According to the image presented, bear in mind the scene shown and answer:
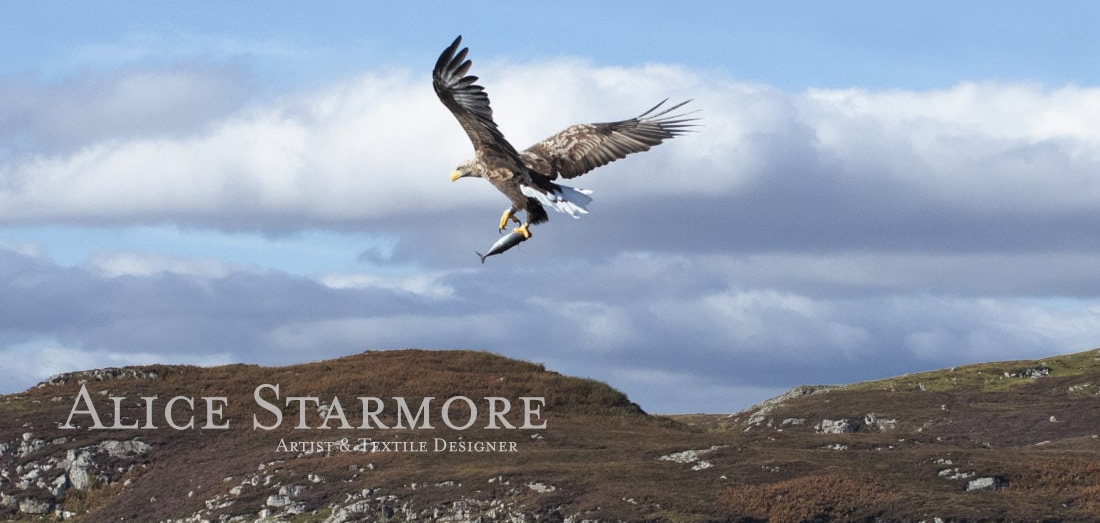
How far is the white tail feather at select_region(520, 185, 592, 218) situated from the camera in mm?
10031

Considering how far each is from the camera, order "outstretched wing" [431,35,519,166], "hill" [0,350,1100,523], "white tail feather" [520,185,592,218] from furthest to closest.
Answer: "hill" [0,350,1100,523] < "outstretched wing" [431,35,519,166] < "white tail feather" [520,185,592,218]

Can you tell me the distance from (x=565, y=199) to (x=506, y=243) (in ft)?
2.15

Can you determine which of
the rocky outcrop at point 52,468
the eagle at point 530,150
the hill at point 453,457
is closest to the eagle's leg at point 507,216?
the eagle at point 530,150

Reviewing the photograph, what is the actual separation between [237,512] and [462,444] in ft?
33.8

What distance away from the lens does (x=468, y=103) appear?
38.6 ft

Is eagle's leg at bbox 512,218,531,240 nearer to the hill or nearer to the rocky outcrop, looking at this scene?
the hill

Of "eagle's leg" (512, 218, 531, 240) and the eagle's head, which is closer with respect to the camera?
"eagle's leg" (512, 218, 531, 240)

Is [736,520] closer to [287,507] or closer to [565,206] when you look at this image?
[287,507]

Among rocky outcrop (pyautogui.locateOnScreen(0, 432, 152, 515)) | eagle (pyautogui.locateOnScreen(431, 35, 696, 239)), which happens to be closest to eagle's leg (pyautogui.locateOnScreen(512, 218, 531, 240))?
eagle (pyautogui.locateOnScreen(431, 35, 696, 239))

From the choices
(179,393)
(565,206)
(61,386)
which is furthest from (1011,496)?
(61,386)

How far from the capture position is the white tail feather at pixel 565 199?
1003 centimetres

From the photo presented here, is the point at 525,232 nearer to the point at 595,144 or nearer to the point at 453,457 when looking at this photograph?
the point at 595,144

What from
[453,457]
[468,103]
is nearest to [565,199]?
[468,103]

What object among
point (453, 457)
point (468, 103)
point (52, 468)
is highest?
point (468, 103)
